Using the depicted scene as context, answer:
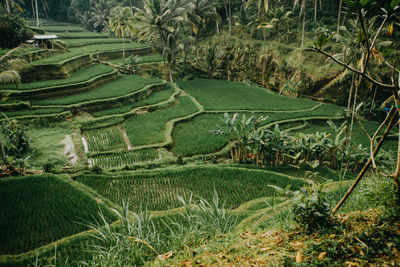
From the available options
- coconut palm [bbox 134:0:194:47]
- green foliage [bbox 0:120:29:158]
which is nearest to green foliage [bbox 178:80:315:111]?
coconut palm [bbox 134:0:194:47]

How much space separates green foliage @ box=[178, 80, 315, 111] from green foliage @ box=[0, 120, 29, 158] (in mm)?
8038

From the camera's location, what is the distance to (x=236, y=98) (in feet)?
47.7

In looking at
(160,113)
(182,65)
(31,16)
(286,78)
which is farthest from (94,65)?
(31,16)

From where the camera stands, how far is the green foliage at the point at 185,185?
6.29 m

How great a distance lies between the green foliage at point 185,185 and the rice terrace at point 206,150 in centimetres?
4

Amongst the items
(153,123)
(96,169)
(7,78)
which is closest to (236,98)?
(153,123)

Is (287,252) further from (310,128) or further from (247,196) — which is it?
(310,128)

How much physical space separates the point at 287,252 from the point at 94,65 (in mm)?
18160

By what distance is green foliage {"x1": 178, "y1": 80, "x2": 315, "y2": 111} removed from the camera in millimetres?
13203

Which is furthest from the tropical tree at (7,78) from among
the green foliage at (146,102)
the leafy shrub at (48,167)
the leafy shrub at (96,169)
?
the green foliage at (146,102)

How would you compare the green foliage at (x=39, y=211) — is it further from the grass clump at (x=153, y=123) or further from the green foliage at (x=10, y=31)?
the green foliage at (x=10, y=31)

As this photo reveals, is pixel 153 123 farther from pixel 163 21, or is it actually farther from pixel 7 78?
pixel 163 21

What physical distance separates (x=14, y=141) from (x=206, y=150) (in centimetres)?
627

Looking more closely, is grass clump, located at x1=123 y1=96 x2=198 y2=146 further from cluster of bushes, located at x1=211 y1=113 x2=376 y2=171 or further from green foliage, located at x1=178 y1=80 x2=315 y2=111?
cluster of bushes, located at x1=211 y1=113 x2=376 y2=171
